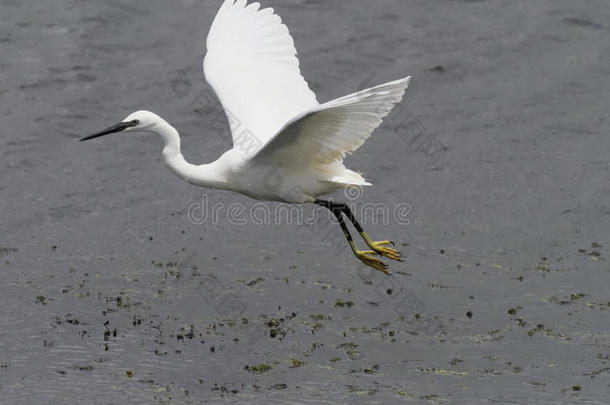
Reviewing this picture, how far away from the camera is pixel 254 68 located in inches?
460

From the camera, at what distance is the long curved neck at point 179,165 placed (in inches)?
397

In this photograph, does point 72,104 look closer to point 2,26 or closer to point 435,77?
point 2,26

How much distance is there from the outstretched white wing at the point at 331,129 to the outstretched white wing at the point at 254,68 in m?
1.22

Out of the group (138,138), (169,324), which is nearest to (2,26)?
(138,138)

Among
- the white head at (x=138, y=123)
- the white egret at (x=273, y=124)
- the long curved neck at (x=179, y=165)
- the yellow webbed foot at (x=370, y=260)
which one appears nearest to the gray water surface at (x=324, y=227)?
the yellow webbed foot at (x=370, y=260)

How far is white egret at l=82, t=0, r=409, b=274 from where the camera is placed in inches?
349

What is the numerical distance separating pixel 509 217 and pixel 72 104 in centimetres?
Answer: 723

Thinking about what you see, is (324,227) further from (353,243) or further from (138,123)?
(138,123)

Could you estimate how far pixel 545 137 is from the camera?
1678 cm

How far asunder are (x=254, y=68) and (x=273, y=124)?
3.09ft
